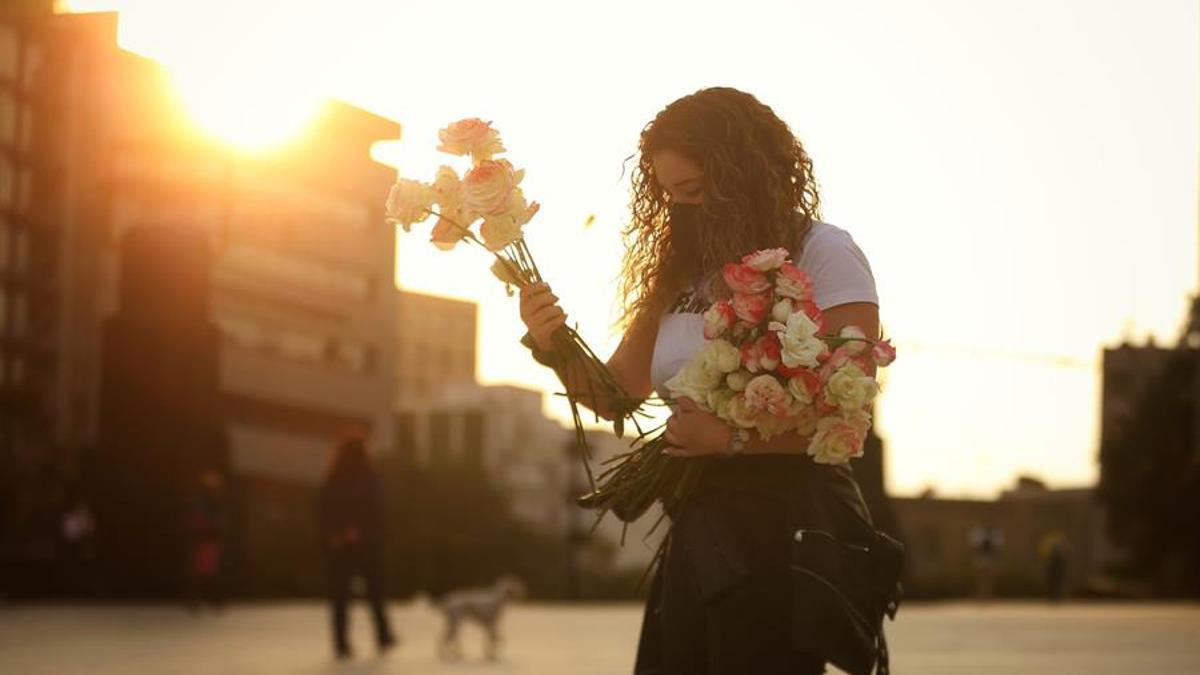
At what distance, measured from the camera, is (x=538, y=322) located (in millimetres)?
5172

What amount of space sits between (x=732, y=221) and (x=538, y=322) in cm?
48

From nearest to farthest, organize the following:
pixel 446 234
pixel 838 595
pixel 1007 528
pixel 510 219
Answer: pixel 838 595 → pixel 510 219 → pixel 446 234 → pixel 1007 528

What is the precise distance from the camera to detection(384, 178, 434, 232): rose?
534 cm

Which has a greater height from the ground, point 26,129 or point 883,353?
point 26,129

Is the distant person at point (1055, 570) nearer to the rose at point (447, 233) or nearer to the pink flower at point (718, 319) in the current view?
the rose at point (447, 233)

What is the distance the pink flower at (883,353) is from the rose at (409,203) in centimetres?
104

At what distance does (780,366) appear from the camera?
493cm

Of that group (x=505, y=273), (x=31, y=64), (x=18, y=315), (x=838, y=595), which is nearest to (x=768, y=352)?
(x=838, y=595)

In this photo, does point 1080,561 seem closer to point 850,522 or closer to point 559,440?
point 559,440

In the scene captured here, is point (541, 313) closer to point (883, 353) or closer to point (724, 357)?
point (724, 357)

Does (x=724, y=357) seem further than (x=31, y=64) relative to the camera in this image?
No

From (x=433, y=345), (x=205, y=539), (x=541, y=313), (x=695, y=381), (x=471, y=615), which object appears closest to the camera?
(x=695, y=381)

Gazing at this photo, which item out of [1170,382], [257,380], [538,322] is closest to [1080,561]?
[257,380]

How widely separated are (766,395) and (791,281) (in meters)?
0.22
